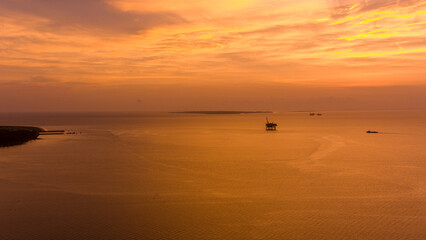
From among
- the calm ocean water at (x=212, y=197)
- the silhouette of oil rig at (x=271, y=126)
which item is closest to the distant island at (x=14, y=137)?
the calm ocean water at (x=212, y=197)

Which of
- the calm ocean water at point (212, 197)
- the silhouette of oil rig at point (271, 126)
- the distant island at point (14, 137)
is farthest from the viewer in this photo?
the silhouette of oil rig at point (271, 126)

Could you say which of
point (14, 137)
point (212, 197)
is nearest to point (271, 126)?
point (14, 137)

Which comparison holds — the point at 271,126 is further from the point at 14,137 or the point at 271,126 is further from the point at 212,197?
the point at 212,197

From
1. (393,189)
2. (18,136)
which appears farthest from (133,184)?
(18,136)

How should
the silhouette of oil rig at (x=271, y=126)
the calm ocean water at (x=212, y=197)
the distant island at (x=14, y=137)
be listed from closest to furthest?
1. the calm ocean water at (x=212, y=197)
2. the distant island at (x=14, y=137)
3. the silhouette of oil rig at (x=271, y=126)

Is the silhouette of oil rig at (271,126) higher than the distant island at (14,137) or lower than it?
higher

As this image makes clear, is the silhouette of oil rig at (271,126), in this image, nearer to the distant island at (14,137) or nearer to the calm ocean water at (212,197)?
the calm ocean water at (212,197)

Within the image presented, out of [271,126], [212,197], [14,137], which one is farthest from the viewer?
[271,126]

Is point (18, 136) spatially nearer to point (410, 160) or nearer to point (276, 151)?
point (276, 151)

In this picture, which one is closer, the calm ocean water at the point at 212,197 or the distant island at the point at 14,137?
the calm ocean water at the point at 212,197

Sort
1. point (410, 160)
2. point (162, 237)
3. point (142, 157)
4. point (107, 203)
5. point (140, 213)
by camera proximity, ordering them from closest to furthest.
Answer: point (162, 237) → point (140, 213) → point (107, 203) → point (410, 160) → point (142, 157)

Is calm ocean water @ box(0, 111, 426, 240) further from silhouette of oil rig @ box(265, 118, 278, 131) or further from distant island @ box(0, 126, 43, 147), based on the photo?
silhouette of oil rig @ box(265, 118, 278, 131)
